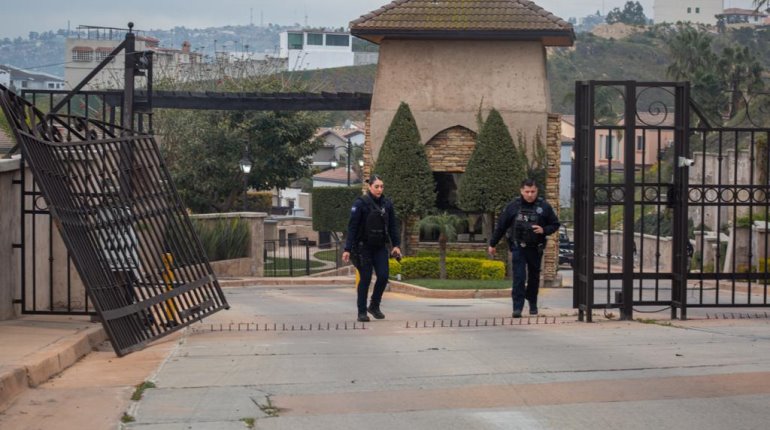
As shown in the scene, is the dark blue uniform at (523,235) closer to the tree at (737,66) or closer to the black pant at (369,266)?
the black pant at (369,266)

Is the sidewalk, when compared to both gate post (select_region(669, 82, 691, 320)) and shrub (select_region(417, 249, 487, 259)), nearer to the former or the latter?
gate post (select_region(669, 82, 691, 320))

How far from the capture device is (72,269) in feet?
50.9

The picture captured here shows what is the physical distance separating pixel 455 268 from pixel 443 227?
109 centimetres

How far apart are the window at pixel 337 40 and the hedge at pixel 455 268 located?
133 metres

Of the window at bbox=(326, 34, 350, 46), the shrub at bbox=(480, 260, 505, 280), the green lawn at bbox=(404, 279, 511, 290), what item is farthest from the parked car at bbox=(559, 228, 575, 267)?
the window at bbox=(326, 34, 350, 46)

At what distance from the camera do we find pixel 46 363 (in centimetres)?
1102

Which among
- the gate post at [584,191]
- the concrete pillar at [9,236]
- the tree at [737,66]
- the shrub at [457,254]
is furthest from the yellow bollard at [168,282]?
the tree at [737,66]

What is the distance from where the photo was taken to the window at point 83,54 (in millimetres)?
110769

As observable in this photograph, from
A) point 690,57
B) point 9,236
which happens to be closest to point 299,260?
point 9,236

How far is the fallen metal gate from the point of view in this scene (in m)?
12.7

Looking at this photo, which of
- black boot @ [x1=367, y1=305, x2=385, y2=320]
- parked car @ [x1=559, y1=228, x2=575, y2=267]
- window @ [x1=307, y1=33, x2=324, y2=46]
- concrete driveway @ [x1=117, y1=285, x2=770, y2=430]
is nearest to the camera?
concrete driveway @ [x1=117, y1=285, x2=770, y2=430]

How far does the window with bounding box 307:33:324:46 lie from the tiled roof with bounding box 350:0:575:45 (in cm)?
12948

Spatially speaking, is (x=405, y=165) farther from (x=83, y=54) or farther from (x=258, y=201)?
(x=83, y=54)

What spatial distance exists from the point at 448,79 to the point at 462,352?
77.3ft
